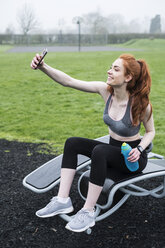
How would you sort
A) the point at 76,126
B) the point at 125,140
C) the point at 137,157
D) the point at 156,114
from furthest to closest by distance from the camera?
the point at 156,114
the point at 76,126
the point at 125,140
the point at 137,157

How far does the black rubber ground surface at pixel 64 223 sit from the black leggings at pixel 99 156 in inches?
21.3

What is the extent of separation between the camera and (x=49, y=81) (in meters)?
11.2

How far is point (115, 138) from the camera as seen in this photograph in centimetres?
302

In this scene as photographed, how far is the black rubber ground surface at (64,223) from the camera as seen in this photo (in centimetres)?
277

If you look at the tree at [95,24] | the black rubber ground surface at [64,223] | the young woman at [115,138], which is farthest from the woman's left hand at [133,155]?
the tree at [95,24]

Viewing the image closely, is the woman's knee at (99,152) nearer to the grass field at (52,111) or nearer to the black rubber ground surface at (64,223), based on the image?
the black rubber ground surface at (64,223)

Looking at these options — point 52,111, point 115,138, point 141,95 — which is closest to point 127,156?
point 115,138

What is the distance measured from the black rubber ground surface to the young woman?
0.58ft

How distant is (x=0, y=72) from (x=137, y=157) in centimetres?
1165

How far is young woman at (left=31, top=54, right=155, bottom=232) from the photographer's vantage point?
8.91 ft

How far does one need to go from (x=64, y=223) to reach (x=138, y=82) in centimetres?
145

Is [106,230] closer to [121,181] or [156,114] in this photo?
[121,181]

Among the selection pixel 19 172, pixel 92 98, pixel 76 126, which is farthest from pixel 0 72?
pixel 19 172

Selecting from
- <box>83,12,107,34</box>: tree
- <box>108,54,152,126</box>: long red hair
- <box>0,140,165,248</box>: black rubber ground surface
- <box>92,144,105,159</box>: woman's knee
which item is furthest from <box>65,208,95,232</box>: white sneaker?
<box>83,12,107,34</box>: tree
